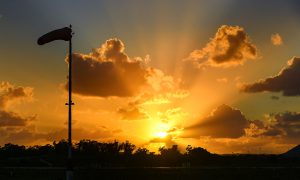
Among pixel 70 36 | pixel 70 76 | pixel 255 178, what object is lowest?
pixel 255 178

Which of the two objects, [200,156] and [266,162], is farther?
[200,156]

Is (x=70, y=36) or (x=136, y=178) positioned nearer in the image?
(x=70, y=36)

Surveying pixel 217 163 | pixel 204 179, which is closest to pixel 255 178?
pixel 204 179

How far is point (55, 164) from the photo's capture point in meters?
162

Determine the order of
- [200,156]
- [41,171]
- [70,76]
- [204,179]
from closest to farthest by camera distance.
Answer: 1. [70,76]
2. [204,179]
3. [41,171]
4. [200,156]

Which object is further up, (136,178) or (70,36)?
(70,36)

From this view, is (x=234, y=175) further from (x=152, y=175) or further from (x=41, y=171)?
(x=41, y=171)

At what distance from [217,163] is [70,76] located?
13584 cm

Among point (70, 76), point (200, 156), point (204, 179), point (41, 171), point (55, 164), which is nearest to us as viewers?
point (70, 76)

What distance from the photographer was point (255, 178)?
88.6 metres

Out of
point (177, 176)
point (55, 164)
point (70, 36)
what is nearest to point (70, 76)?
point (70, 36)

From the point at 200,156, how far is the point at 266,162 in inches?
992

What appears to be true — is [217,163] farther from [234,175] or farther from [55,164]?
[234,175]

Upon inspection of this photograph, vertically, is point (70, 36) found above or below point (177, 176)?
above
